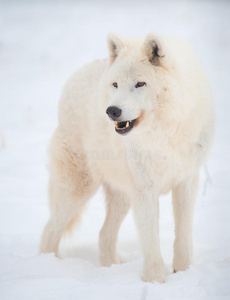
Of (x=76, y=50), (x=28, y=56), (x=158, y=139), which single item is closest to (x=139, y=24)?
(x=76, y=50)

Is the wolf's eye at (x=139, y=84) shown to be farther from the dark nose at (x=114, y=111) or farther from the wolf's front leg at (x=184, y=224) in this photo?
the wolf's front leg at (x=184, y=224)

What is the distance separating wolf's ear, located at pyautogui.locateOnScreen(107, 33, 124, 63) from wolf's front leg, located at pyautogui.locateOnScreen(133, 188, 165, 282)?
1.33 meters

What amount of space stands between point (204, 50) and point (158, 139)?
9.62 meters

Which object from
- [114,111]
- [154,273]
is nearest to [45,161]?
[114,111]

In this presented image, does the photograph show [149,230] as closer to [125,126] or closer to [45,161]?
[125,126]

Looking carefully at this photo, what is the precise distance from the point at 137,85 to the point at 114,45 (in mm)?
577

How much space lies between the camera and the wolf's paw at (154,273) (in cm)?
315

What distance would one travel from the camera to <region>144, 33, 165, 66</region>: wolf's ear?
2972 millimetres

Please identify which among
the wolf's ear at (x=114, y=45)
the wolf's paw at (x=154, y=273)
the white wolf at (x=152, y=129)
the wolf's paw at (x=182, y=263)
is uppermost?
the wolf's ear at (x=114, y=45)

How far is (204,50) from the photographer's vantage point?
1180 cm

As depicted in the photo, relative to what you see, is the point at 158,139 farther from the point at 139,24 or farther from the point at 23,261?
the point at 139,24

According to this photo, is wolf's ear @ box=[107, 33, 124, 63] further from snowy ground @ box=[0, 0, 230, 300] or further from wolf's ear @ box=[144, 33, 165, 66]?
snowy ground @ box=[0, 0, 230, 300]

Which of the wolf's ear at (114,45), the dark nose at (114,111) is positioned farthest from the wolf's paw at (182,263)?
the wolf's ear at (114,45)

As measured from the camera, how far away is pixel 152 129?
311 centimetres
